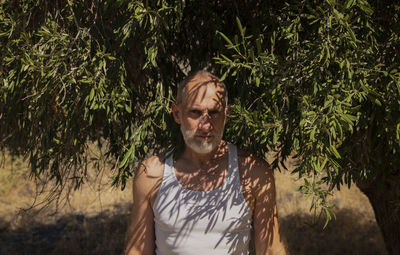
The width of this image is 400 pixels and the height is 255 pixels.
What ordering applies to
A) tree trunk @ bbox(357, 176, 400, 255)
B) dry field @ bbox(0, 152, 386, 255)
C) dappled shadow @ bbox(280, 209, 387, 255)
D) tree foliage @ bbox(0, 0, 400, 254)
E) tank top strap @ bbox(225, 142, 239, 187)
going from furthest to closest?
dry field @ bbox(0, 152, 386, 255), dappled shadow @ bbox(280, 209, 387, 255), tree trunk @ bbox(357, 176, 400, 255), tank top strap @ bbox(225, 142, 239, 187), tree foliage @ bbox(0, 0, 400, 254)

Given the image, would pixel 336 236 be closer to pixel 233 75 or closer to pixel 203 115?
pixel 233 75

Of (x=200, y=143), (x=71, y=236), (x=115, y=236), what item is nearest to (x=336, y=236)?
(x=115, y=236)

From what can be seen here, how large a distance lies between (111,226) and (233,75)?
8.05 meters

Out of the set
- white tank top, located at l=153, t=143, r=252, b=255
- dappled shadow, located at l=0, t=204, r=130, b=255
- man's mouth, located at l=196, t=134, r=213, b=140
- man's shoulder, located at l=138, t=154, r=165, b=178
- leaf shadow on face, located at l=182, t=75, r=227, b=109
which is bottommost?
dappled shadow, located at l=0, t=204, r=130, b=255

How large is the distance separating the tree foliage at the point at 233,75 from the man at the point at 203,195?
174 millimetres

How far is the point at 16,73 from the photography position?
3.56m

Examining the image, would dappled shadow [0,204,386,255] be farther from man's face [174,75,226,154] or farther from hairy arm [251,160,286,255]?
man's face [174,75,226,154]

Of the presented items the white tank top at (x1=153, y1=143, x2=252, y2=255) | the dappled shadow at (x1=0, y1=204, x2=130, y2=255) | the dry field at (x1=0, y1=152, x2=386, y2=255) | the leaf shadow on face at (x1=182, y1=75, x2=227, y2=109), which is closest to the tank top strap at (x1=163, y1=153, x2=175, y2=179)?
the white tank top at (x1=153, y1=143, x2=252, y2=255)

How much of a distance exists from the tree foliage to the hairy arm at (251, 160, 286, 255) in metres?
0.21

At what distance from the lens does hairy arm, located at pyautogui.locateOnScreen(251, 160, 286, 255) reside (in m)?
2.91

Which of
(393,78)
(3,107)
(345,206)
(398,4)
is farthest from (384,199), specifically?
(345,206)

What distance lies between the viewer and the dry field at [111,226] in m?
9.06

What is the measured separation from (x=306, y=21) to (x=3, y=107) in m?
2.39

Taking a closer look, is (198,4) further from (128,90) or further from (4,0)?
(4,0)
